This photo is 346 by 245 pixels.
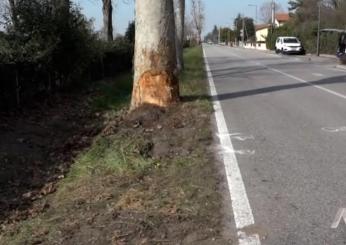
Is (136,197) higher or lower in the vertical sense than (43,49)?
lower

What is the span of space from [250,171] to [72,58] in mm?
10937

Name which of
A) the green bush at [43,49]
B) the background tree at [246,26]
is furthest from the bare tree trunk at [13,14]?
the background tree at [246,26]

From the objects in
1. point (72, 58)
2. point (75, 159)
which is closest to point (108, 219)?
point (75, 159)

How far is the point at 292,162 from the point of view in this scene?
773cm

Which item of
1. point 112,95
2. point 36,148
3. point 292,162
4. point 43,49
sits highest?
point 43,49

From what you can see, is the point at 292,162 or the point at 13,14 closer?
the point at 292,162

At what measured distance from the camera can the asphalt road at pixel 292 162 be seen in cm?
529

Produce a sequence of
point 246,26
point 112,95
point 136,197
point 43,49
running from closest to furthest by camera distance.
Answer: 1. point 136,197
2. point 43,49
3. point 112,95
4. point 246,26

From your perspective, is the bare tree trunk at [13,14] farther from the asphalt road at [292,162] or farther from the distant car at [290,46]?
the distant car at [290,46]

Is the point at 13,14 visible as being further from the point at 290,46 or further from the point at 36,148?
the point at 290,46

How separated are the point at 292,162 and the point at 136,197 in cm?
233

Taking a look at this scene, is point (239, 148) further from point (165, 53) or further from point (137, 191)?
point (165, 53)

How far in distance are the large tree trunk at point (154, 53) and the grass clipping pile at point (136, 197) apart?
291 centimetres

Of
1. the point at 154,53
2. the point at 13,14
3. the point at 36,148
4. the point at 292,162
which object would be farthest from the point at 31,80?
the point at 292,162
